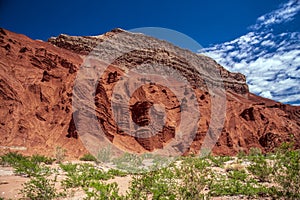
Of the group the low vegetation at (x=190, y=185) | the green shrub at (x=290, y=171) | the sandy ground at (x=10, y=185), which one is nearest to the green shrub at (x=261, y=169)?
the low vegetation at (x=190, y=185)

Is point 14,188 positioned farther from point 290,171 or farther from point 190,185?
point 290,171

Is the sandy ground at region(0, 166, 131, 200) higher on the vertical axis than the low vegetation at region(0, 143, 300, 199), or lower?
lower

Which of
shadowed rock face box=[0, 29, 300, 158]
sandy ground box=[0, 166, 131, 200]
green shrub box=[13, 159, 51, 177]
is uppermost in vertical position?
shadowed rock face box=[0, 29, 300, 158]

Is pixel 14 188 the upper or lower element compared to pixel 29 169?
lower


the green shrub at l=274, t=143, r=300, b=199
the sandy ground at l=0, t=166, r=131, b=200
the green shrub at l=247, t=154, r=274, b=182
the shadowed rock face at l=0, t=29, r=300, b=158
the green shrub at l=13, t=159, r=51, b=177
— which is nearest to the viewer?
the green shrub at l=274, t=143, r=300, b=199

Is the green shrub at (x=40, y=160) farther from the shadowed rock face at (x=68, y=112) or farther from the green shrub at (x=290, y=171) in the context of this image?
the green shrub at (x=290, y=171)

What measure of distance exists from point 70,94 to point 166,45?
36541 millimetres

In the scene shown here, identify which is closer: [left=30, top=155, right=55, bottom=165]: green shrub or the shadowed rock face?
[left=30, top=155, right=55, bottom=165]: green shrub

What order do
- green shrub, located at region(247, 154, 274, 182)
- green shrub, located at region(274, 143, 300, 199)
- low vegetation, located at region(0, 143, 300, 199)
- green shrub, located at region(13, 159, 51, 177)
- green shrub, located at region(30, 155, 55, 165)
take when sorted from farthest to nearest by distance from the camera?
green shrub, located at region(30, 155, 55, 165), green shrub, located at region(13, 159, 51, 177), green shrub, located at region(247, 154, 274, 182), green shrub, located at region(274, 143, 300, 199), low vegetation, located at region(0, 143, 300, 199)

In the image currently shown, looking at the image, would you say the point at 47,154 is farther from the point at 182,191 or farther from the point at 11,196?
the point at 182,191

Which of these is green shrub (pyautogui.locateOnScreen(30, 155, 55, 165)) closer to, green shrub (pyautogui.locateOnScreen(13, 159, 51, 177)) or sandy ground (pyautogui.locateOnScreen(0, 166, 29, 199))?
sandy ground (pyautogui.locateOnScreen(0, 166, 29, 199))

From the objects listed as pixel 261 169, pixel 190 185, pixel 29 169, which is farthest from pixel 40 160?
pixel 261 169

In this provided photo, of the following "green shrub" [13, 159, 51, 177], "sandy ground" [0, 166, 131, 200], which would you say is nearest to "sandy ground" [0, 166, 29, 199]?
"sandy ground" [0, 166, 131, 200]

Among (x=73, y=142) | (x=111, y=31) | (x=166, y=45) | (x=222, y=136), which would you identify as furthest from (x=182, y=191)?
(x=111, y=31)
